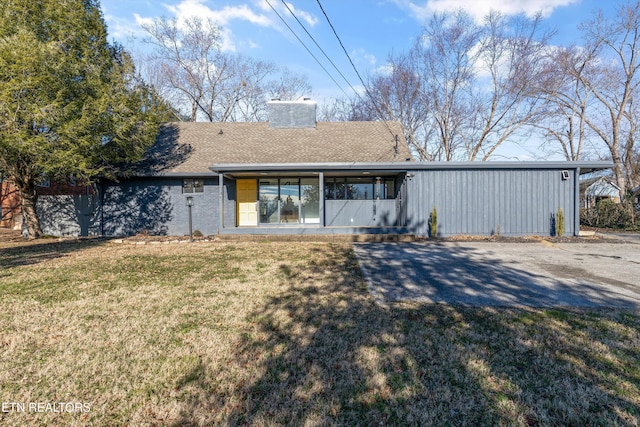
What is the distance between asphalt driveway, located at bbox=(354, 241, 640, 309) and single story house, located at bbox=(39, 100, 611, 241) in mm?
2145

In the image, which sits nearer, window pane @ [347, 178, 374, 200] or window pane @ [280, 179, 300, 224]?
window pane @ [280, 179, 300, 224]

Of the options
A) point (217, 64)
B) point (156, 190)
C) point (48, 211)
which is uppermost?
point (217, 64)

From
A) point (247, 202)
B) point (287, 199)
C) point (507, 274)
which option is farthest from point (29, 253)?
point (507, 274)

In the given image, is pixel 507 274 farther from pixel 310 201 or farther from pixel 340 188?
pixel 310 201

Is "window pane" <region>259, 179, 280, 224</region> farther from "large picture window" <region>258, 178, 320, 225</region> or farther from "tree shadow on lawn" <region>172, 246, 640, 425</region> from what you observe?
"tree shadow on lawn" <region>172, 246, 640, 425</region>

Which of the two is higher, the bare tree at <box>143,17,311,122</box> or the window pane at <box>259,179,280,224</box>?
the bare tree at <box>143,17,311,122</box>

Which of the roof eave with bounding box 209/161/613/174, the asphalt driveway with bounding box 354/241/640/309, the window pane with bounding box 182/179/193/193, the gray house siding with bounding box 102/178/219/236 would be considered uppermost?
the roof eave with bounding box 209/161/613/174

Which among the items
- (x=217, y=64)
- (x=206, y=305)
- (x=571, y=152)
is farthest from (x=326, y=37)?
Answer: (x=571, y=152)

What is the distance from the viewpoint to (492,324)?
134 inches

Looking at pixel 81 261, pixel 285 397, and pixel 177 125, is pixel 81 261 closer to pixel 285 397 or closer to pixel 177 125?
pixel 285 397

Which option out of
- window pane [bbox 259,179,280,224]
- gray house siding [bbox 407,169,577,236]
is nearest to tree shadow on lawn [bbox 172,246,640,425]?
gray house siding [bbox 407,169,577,236]

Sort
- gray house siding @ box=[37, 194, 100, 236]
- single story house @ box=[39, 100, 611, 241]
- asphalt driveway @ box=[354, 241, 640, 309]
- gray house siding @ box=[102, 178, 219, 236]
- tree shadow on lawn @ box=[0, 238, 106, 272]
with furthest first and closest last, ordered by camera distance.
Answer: gray house siding @ box=[37, 194, 100, 236] < gray house siding @ box=[102, 178, 219, 236] < single story house @ box=[39, 100, 611, 241] < tree shadow on lawn @ box=[0, 238, 106, 272] < asphalt driveway @ box=[354, 241, 640, 309]

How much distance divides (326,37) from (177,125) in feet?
31.5

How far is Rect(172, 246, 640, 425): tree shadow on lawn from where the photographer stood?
2035mm
